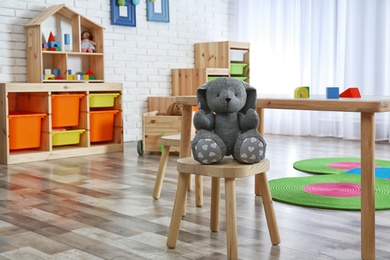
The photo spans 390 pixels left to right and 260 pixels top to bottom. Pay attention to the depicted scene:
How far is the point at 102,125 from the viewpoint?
4855mm

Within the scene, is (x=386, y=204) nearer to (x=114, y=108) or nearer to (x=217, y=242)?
(x=217, y=242)

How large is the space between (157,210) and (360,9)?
3639 mm

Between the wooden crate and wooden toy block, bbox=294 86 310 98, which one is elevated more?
wooden toy block, bbox=294 86 310 98

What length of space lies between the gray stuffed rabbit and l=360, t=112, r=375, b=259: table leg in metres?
0.34

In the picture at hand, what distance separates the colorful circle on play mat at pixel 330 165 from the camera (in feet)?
12.1

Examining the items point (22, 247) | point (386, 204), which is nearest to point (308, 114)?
point (386, 204)

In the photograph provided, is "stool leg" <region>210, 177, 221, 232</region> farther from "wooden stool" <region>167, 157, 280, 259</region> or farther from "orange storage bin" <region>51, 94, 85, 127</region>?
"orange storage bin" <region>51, 94, 85, 127</region>

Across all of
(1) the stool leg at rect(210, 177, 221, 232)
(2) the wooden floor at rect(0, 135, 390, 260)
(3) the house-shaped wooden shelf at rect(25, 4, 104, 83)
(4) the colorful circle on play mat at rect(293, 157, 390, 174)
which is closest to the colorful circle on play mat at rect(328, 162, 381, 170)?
(4) the colorful circle on play mat at rect(293, 157, 390, 174)

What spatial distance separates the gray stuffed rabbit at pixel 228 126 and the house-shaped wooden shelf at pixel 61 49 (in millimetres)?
2806

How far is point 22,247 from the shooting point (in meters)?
2.09

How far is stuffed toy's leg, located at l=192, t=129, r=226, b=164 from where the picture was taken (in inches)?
76.4

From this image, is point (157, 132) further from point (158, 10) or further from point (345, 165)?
point (158, 10)

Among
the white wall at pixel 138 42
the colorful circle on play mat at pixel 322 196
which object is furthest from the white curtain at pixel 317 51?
the colorful circle on play mat at pixel 322 196

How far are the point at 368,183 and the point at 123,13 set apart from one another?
12.8 feet
